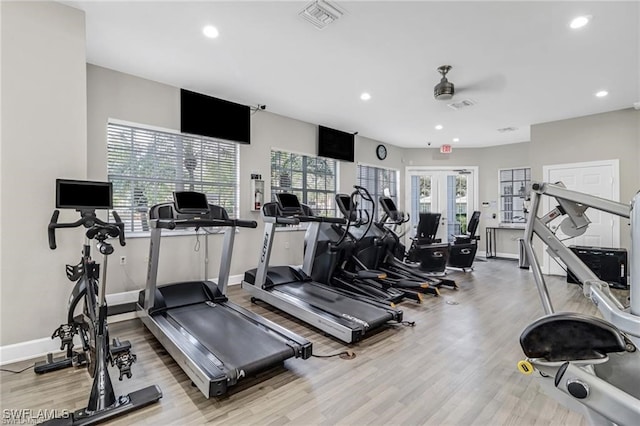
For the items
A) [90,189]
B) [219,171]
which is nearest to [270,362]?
[90,189]

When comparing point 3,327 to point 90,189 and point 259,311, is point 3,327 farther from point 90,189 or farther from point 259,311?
point 259,311

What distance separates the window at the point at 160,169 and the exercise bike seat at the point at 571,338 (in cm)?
457

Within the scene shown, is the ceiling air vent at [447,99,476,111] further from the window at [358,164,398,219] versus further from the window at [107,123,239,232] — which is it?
the window at [107,123,239,232]

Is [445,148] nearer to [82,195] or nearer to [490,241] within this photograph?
[490,241]

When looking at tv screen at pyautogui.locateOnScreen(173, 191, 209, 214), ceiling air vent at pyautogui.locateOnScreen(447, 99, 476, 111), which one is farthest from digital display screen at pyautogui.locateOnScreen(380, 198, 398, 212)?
tv screen at pyautogui.locateOnScreen(173, 191, 209, 214)

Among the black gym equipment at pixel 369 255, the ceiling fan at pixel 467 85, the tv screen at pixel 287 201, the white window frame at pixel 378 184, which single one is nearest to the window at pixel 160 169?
the tv screen at pixel 287 201

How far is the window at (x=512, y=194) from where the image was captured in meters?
8.22

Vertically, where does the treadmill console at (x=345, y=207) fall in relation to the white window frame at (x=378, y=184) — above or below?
below

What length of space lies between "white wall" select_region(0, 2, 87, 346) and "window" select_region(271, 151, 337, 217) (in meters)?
3.33

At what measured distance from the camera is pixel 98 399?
195 cm

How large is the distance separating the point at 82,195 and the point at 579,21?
4702 mm

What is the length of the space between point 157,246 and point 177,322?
2.81 feet

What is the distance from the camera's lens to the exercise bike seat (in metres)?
1.25

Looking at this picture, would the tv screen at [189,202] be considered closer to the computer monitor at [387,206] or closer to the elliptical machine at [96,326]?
the elliptical machine at [96,326]
